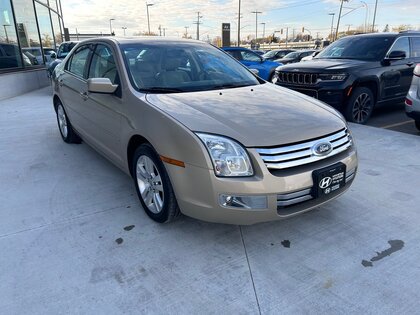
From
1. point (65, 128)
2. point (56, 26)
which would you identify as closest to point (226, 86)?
point (65, 128)

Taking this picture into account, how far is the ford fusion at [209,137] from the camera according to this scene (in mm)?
2182

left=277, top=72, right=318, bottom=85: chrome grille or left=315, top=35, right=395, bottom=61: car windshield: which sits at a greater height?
left=315, top=35, right=395, bottom=61: car windshield

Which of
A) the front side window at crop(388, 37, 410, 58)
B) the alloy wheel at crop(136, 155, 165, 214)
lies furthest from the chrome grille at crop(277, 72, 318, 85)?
the alloy wheel at crop(136, 155, 165, 214)

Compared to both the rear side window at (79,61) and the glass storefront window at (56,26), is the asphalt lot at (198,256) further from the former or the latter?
the glass storefront window at (56,26)

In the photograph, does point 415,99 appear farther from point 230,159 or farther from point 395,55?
point 230,159

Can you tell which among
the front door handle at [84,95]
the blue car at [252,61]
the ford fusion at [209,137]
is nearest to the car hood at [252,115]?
the ford fusion at [209,137]

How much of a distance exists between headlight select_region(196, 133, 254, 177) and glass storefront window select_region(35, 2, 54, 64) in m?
13.5

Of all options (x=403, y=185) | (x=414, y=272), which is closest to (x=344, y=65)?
(x=403, y=185)

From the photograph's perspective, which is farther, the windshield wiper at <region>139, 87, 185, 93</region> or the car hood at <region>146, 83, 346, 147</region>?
the windshield wiper at <region>139, 87, 185, 93</region>

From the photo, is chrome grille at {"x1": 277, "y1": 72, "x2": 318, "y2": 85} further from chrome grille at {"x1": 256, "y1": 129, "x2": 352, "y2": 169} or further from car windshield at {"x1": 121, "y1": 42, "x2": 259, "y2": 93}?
chrome grille at {"x1": 256, "y1": 129, "x2": 352, "y2": 169}

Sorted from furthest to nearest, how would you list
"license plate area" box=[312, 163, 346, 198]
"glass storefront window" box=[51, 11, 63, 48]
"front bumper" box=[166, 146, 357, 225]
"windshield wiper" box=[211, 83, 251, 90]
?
"glass storefront window" box=[51, 11, 63, 48] → "windshield wiper" box=[211, 83, 251, 90] → "license plate area" box=[312, 163, 346, 198] → "front bumper" box=[166, 146, 357, 225]

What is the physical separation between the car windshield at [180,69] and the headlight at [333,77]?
8.67 feet

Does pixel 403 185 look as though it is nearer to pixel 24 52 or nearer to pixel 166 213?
pixel 166 213

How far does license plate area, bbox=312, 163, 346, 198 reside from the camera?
7.57 ft
